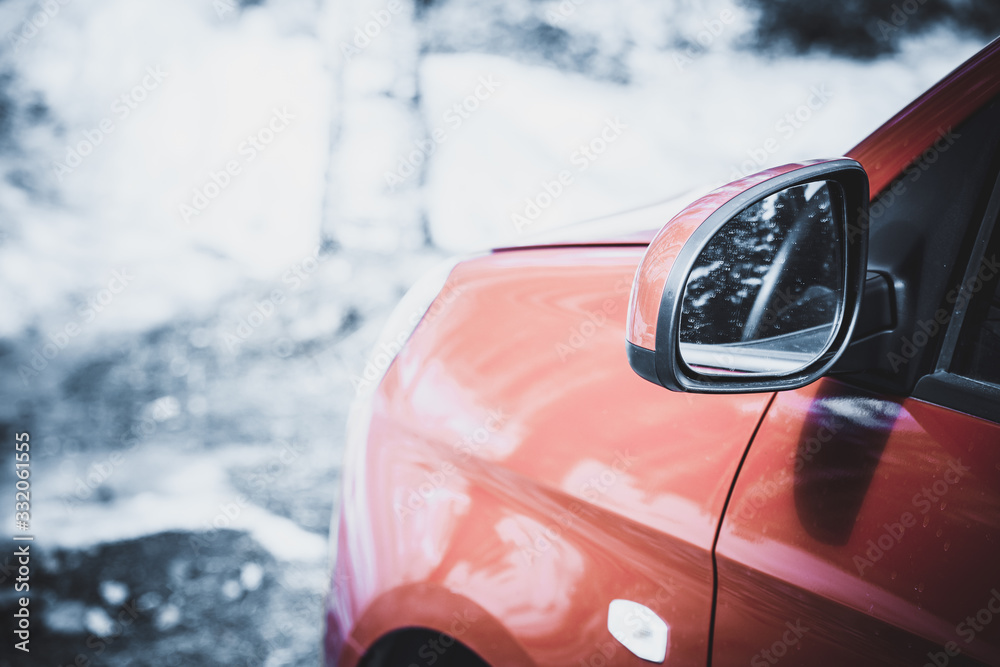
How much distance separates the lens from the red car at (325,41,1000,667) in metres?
0.80

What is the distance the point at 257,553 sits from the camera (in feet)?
9.25

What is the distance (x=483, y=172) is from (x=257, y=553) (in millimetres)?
4133

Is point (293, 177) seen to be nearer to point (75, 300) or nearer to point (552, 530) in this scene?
point (75, 300)
